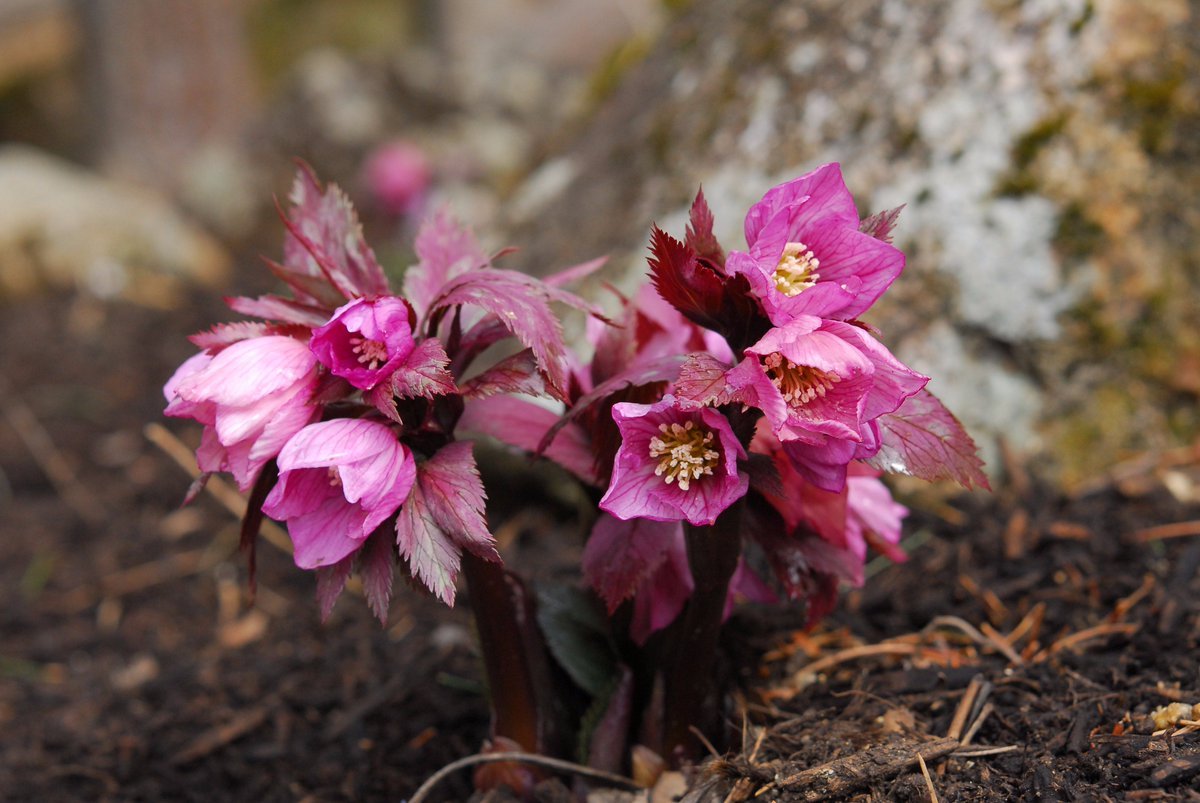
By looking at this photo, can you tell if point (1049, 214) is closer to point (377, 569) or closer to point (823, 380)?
point (823, 380)

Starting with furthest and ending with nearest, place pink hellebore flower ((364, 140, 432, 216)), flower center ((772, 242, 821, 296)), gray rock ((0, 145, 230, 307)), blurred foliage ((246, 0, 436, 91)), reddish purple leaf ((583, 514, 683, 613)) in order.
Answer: blurred foliage ((246, 0, 436, 91)), pink hellebore flower ((364, 140, 432, 216)), gray rock ((0, 145, 230, 307)), reddish purple leaf ((583, 514, 683, 613)), flower center ((772, 242, 821, 296))

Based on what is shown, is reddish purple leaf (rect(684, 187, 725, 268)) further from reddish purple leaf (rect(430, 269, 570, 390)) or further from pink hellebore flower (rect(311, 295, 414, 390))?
pink hellebore flower (rect(311, 295, 414, 390))

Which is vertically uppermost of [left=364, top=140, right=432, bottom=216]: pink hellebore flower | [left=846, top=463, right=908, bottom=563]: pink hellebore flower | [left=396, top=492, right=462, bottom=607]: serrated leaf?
[left=364, top=140, right=432, bottom=216]: pink hellebore flower

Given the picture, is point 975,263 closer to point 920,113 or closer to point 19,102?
point 920,113

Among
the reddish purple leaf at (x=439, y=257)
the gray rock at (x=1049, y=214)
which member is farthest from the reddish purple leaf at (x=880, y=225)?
the gray rock at (x=1049, y=214)

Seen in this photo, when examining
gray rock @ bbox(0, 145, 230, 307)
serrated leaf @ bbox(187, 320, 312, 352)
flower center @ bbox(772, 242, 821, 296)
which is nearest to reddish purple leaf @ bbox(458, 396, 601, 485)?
serrated leaf @ bbox(187, 320, 312, 352)

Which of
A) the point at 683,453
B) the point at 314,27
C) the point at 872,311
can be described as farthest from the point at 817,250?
the point at 314,27
